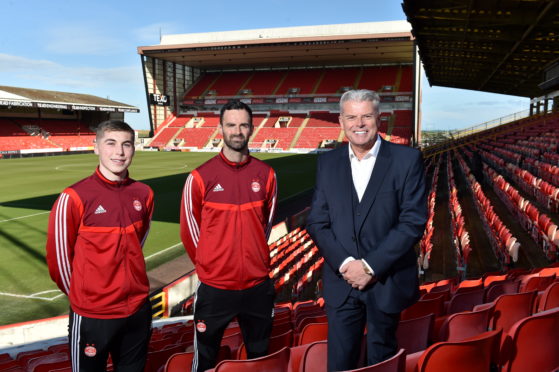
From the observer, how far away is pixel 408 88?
4478 centimetres

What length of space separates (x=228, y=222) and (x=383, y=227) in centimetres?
99

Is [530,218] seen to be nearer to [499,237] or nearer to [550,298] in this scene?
[499,237]

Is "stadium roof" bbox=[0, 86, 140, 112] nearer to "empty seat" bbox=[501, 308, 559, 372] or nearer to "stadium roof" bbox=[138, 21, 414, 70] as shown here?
"stadium roof" bbox=[138, 21, 414, 70]

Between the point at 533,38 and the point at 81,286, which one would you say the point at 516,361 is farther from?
the point at 533,38

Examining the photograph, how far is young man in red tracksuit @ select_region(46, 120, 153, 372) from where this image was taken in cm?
229

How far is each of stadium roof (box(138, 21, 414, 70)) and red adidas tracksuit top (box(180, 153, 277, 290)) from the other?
40250mm

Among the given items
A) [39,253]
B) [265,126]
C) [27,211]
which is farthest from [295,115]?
[39,253]

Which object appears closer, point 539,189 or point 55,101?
point 539,189

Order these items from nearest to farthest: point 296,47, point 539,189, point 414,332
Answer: point 414,332
point 539,189
point 296,47

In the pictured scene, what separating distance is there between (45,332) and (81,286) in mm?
4076

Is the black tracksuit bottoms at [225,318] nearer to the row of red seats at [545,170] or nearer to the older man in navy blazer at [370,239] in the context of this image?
the older man in navy blazer at [370,239]

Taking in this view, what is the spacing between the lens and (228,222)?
2.63 metres

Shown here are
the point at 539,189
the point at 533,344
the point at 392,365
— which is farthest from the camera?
the point at 539,189

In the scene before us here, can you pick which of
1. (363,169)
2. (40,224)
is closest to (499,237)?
(363,169)
